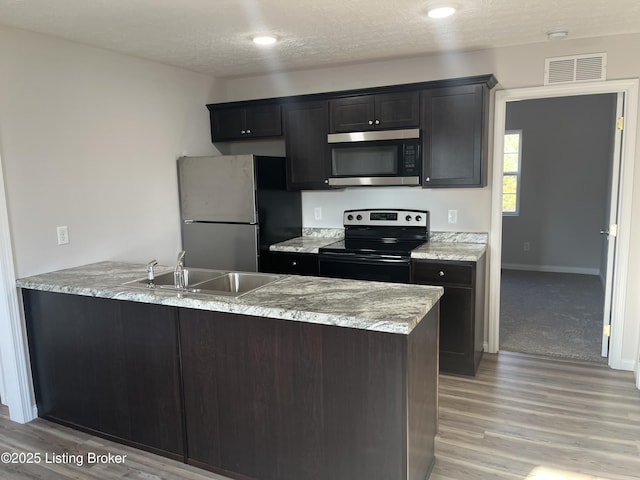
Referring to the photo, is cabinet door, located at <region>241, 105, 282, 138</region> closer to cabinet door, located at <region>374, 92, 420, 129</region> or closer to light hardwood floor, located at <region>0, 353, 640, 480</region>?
cabinet door, located at <region>374, 92, 420, 129</region>

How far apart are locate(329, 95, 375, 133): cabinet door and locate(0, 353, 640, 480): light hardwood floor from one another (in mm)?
2037

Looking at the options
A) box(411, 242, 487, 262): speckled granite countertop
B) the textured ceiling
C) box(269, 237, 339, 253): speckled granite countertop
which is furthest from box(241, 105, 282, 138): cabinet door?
box(411, 242, 487, 262): speckled granite countertop

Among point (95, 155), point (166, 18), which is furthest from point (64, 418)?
point (166, 18)

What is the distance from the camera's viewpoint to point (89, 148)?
3250 millimetres

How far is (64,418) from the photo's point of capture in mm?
2861

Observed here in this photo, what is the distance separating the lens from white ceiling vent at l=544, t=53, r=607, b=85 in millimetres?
3350

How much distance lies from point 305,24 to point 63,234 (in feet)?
6.69

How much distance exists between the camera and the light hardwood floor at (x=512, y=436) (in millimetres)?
2387

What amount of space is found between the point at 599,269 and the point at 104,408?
258 inches

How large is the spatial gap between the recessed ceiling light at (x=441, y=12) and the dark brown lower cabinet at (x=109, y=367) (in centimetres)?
216

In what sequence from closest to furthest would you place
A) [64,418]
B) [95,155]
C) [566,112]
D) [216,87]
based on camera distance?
[64,418] → [95,155] → [216,87] → [566,112]

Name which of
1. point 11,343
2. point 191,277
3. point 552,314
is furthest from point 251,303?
Answer: point 552,314

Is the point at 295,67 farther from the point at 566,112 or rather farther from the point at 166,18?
the point at 566,112

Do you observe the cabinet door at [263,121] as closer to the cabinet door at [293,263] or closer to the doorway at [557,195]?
the cabinet door at [293,263]
